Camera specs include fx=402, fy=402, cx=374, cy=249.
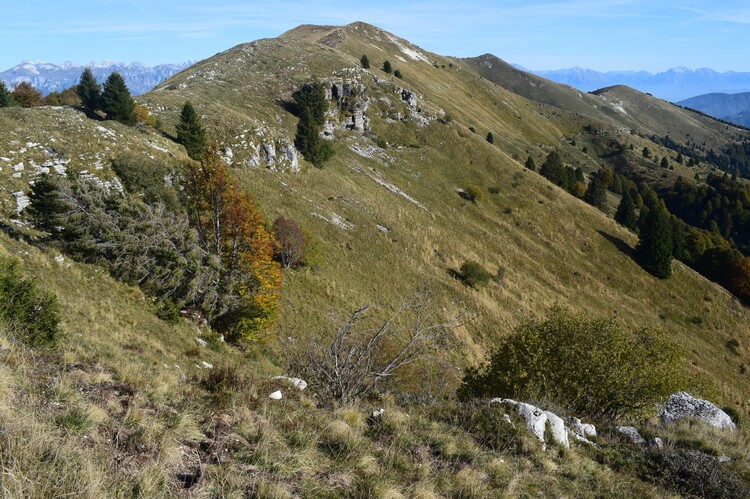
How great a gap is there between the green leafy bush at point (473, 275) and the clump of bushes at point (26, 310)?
37181mm

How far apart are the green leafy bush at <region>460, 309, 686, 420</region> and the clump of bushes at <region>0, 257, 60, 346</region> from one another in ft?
49.7

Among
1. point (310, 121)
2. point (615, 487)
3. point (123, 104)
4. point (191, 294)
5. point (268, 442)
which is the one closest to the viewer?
point (268, 442)

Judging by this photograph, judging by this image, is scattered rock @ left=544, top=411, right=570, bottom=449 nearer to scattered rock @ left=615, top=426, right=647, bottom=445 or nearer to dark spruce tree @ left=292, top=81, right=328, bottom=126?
scattered rock @ left=615, top=426, right=647, bottom=445

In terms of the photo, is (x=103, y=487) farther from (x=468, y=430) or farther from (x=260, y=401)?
(x=468, y=430)

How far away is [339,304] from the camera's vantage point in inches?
1232

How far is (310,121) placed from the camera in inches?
1957

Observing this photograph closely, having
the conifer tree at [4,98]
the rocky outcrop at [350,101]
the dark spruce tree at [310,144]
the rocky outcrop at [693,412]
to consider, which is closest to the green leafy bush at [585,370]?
the rocky outcrop at [693,412]

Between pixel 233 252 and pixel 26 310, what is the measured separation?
12.3m

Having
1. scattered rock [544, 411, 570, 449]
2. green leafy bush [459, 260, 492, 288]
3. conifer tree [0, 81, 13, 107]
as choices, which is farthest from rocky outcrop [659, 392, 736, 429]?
conifer tree [0, 81, 13, 107]

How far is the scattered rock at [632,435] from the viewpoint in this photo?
11.9 m

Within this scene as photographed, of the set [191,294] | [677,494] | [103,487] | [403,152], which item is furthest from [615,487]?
[403,152]

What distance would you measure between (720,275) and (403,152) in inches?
2201

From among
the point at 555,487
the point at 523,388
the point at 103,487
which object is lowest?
the point at 523,388

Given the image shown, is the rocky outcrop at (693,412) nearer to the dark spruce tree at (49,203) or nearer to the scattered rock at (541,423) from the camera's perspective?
the scattered rock at (541,423)
